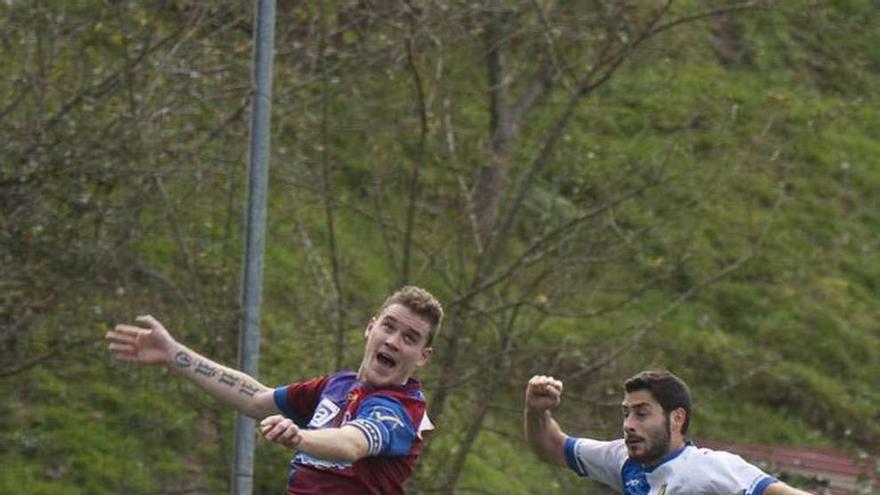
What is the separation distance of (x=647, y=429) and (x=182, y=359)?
165 cm

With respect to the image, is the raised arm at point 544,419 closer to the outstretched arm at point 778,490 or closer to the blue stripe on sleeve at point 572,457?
the blue stripe on sleeve at point 572,457

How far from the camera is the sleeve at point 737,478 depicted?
6.61m

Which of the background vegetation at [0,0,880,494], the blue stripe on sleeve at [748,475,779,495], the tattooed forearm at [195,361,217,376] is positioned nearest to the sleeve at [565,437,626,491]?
the blue stripe on sleeve at [748,475,779,495]

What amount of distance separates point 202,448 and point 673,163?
409cm

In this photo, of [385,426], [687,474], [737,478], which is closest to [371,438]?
[385,426]

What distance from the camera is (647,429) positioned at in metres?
6.79

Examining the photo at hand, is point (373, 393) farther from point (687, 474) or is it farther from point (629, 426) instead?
point (687, 474)

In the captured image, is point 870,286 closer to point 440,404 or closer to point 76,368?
point 440,404

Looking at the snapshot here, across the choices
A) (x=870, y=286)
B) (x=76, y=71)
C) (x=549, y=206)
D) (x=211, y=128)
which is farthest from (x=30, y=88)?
(x=870, y=286)

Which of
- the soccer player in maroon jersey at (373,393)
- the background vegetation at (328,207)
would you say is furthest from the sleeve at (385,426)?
the background vegetation at (328,207)

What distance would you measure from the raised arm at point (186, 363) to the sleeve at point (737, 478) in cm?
161

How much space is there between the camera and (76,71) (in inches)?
454

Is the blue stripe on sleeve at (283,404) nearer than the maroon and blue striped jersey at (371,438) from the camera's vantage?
No

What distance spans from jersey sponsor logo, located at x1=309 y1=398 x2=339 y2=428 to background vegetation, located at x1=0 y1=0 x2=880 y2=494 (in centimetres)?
464
